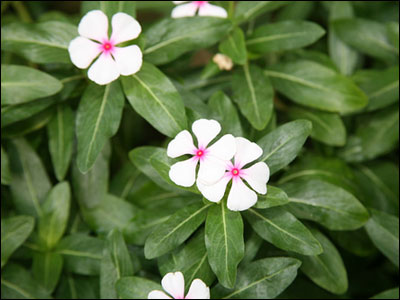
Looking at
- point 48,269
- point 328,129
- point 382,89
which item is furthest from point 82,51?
point 382,89

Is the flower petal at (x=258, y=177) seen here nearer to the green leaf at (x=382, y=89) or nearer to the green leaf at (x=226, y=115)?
the green leaf at (x=226, y=115)

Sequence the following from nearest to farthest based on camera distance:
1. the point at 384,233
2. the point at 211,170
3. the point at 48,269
Answer: the point at 211,170 < the point at 384,233 < the point at 48,269

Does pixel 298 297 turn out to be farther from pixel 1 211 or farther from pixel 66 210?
pixel 1 211

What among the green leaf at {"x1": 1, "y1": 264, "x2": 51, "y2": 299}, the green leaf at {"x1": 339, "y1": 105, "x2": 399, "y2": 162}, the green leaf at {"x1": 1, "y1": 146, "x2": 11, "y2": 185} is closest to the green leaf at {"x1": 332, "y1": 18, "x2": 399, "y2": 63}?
the green leaf at {"x1": 339, "y1": 105, "x2": 399, "y2": 162}

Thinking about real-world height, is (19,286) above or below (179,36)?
below

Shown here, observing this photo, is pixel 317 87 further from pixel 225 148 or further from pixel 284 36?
pixel 225 148

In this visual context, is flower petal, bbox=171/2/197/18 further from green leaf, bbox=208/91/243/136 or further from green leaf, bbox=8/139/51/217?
green leaf, bbox=8/139/51/217
